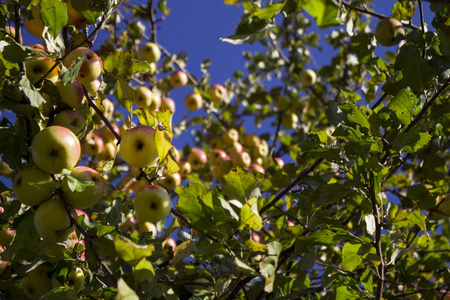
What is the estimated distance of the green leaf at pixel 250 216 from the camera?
3.94 ft

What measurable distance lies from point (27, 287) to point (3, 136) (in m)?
0.53

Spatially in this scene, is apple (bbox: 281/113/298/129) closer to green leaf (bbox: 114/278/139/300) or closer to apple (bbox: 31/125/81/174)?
apple (bbox: 31/125/81/174)

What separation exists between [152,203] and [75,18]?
2.76 feet

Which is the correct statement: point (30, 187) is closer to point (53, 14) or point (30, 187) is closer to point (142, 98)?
point (53, 14)

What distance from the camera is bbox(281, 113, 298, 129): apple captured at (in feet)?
14.0

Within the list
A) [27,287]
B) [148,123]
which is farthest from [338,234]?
[27,287]

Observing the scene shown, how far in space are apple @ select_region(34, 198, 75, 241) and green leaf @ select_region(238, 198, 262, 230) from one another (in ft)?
1.77

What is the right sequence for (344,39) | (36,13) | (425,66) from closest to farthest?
(425,66) → (36,13) → (344,39)

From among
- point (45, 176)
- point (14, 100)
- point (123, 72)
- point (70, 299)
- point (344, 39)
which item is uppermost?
point (344, 39)

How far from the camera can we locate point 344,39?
4566 millimetres

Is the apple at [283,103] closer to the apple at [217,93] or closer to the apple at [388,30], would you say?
the apple at [217,93]

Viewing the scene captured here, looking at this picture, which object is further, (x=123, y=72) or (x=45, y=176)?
(x=123, y=72)

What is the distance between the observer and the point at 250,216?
1210 millimetres

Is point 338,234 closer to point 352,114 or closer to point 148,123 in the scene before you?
point 352,114
